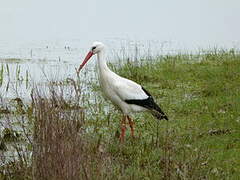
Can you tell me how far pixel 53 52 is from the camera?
17.4 metres

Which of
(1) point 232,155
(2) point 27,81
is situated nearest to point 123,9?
(2) point 27,81

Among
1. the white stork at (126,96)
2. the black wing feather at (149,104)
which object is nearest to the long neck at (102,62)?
the white stork at (126,96)

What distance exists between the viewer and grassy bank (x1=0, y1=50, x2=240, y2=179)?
5371mm

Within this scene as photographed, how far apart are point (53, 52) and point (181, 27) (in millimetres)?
7850

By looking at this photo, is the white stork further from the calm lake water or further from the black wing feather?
the calm lake water

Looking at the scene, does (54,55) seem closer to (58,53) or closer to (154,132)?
(58,53)

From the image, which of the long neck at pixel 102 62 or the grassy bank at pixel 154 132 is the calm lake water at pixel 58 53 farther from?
the long neck at pixel 102 62

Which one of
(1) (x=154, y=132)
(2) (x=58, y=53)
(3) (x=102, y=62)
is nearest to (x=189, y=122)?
(1) (x=154, y=132)

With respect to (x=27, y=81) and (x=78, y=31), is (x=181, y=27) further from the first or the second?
(x=27, y=81)

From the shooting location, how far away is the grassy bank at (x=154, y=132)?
5371 millimetres

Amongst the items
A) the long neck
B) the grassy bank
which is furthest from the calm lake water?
the long neck

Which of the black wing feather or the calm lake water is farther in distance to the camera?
the calm lake water

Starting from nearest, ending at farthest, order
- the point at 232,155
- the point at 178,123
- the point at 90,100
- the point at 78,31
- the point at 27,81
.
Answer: the point at 232,155 → the point at 178,123 → the point at 90,100 → the point at 27,81 → the point at 78,31

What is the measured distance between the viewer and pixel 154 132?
28.0 ft
